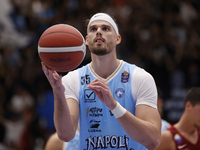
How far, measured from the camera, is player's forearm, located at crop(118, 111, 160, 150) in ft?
12.5

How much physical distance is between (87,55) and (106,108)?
23.0ft

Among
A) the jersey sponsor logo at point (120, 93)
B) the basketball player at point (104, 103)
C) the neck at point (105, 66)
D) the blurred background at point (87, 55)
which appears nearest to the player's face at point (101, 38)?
the basketball player at point (104, 103)

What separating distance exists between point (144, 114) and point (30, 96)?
720 cm

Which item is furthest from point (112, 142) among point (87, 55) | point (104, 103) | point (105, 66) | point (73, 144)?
point (87, 55)

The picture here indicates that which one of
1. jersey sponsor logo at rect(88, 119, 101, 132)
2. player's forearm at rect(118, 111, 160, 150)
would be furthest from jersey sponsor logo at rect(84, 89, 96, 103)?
player's forearm at rect(118, 111, 160, 150)

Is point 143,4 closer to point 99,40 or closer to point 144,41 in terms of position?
point 144,41

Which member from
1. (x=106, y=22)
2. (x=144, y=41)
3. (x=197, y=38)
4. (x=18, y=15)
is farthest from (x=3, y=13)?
(x=106, y=22)

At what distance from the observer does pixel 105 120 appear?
14.7 feet

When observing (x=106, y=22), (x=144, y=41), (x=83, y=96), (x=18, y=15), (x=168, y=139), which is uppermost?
(x=18, y=15)

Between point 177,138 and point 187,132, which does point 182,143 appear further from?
point 187,132

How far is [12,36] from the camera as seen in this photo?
38.8ft

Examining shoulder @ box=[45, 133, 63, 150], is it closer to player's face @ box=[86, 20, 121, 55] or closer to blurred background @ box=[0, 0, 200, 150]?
player's face @ box=[86, 20, 121, 55]

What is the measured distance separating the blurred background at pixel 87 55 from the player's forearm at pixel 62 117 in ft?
18.6

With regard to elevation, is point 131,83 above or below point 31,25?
below
